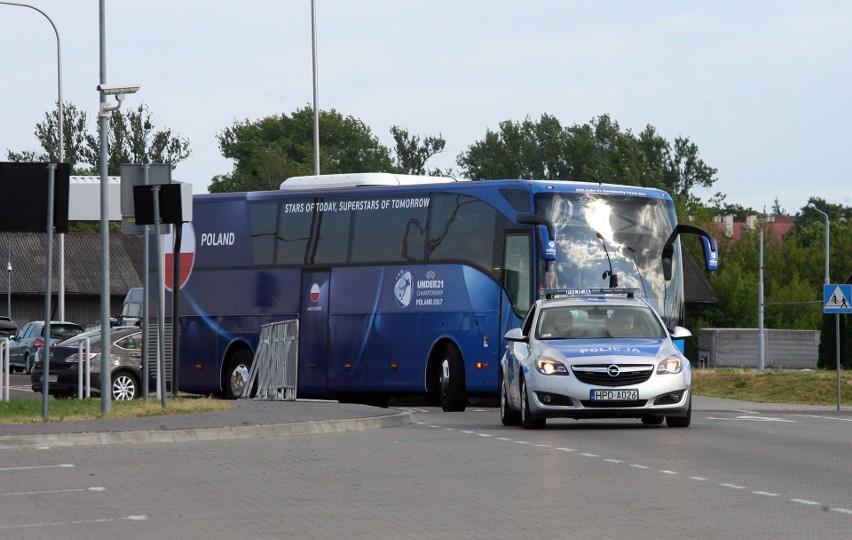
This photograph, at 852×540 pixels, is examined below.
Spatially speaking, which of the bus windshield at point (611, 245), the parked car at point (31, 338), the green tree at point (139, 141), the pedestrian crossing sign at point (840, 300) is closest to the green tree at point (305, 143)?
the green tree at point (139, 141)

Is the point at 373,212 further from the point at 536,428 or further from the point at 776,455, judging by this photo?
the point at 776,455

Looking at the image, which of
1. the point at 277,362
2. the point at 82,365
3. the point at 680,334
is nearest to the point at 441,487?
the point at 680,334

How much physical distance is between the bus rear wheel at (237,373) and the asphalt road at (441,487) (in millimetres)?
11049

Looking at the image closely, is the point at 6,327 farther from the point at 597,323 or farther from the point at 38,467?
the point at 38,467

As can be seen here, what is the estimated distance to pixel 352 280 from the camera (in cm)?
2983

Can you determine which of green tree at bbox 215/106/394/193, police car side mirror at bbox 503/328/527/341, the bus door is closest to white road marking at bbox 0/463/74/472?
police car side mirror at bbox 503/328/527/341

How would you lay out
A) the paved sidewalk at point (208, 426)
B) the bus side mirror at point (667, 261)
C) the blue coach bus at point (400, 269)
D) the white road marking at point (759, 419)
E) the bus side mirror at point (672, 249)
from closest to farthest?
the paved sidewalk at point (208, 426)
the white road marking at point (759, 419)
the blue coach bus at point (400, 269)
the bus side mirror at point (672, 249)
the bus side mirror at point (667, 261)

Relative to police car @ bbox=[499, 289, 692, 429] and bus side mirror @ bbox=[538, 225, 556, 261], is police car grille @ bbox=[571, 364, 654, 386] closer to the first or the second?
police car @ bbox=[499, 289, 692, 429]

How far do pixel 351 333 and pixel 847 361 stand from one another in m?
28.0

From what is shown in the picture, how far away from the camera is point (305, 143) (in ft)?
376

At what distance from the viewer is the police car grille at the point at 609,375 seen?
796 inches

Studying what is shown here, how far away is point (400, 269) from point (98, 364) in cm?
632

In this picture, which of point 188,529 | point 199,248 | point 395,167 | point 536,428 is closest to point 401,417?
point 536,428

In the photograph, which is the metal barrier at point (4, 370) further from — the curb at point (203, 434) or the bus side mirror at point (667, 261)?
the bus side mirror at point (667, 261)
